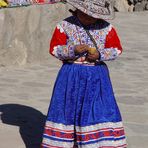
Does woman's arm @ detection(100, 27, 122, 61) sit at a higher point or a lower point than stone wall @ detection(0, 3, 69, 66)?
higher

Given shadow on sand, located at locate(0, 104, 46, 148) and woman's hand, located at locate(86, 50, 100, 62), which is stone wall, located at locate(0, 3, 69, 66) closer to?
shadow on sand, located at locate(0, 104, 46, 148)

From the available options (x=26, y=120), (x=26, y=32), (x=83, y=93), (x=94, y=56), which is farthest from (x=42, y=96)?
(x=94, y=56)

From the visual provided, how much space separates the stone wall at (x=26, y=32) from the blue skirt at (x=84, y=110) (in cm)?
405

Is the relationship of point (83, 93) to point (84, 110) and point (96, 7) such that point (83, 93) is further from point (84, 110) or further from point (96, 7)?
point (96, 7)

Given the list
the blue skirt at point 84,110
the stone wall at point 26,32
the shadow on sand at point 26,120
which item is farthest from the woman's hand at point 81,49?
the stone wall at point 26,32

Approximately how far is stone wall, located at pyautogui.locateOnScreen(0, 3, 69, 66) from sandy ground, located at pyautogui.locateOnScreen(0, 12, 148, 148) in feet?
0.51

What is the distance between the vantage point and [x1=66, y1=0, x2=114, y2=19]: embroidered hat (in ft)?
15.3

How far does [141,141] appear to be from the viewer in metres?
5.95

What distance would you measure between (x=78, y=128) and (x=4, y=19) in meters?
4.19

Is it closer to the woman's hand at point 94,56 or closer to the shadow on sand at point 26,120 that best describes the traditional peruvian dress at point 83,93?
the woman's hand at point 94,56

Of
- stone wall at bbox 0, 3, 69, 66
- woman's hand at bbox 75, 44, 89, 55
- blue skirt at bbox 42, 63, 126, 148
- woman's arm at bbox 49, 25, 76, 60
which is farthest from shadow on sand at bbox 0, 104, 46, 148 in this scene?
stone wall at bbox 0, 3, 69, 66

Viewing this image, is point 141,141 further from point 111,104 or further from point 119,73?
point 119,73

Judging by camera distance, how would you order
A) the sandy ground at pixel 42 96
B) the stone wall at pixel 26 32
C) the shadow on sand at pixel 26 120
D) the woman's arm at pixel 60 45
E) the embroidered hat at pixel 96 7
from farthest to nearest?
1. the stone wall at pixel 26 32
2. the sandy ground at pixel 42 96
3. the shadow on sand at pixel 26 120
4. the woman's arm at pixel 60 45
5. the embroidered hat at pixel 96 7

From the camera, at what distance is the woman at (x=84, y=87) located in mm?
4758
